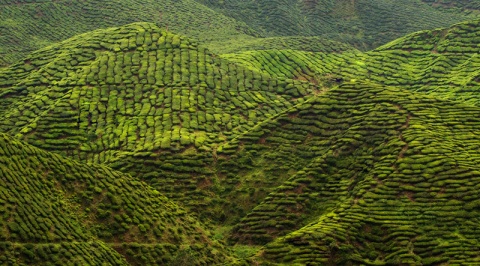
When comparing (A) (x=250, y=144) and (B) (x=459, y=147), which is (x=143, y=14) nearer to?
(A) (x=250, y=144)

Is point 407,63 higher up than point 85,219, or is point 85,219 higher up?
point 407,63

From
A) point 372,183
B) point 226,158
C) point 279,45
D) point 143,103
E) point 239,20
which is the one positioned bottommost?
point 372,183

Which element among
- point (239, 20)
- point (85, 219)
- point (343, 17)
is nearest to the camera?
point (85, 219)

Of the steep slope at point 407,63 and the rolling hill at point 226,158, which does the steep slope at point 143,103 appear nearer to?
the rolling hill at point 226,158

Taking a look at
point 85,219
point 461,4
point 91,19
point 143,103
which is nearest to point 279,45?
point 91,19

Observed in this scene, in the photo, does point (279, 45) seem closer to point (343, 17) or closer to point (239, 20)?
point (239, 20)
